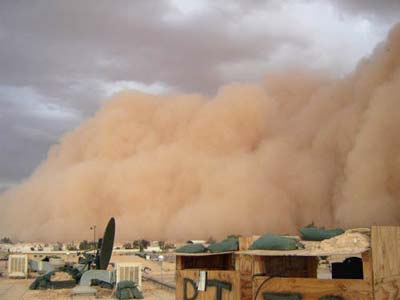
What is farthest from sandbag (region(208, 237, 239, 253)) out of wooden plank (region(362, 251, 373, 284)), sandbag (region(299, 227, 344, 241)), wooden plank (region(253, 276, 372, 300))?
wooden plank (region(362, 251, 373, 284))

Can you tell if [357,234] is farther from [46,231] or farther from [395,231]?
[46,231]

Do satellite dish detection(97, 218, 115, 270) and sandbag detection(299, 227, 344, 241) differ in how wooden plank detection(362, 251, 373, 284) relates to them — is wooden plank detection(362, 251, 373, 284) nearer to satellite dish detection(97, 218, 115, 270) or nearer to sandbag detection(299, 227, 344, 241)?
sandbag detection(299, 227, 344, 241)

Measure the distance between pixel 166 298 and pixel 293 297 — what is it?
24.5 ft

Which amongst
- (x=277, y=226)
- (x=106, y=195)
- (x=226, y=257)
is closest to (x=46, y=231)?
(x=106, y=195)

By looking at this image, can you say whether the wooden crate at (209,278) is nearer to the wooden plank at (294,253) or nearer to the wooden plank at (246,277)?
the wooden plank at (246,277)

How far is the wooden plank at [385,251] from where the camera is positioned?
151 inches

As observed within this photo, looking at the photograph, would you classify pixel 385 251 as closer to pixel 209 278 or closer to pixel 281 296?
pixel 281 296

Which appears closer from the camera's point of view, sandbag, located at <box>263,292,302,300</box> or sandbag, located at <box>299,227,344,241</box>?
sandbag, located at <box>263,292,302,300</box>

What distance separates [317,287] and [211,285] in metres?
1.13

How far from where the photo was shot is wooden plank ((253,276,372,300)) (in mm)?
3761

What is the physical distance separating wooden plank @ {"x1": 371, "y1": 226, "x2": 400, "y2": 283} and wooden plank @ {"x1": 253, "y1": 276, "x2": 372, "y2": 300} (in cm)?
14

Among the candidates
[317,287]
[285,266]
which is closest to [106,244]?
[285,266]

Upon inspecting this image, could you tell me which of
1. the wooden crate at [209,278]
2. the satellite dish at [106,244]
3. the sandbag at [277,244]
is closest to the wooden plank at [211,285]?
the wooden crate at [209,278]

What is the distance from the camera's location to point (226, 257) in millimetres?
5699
